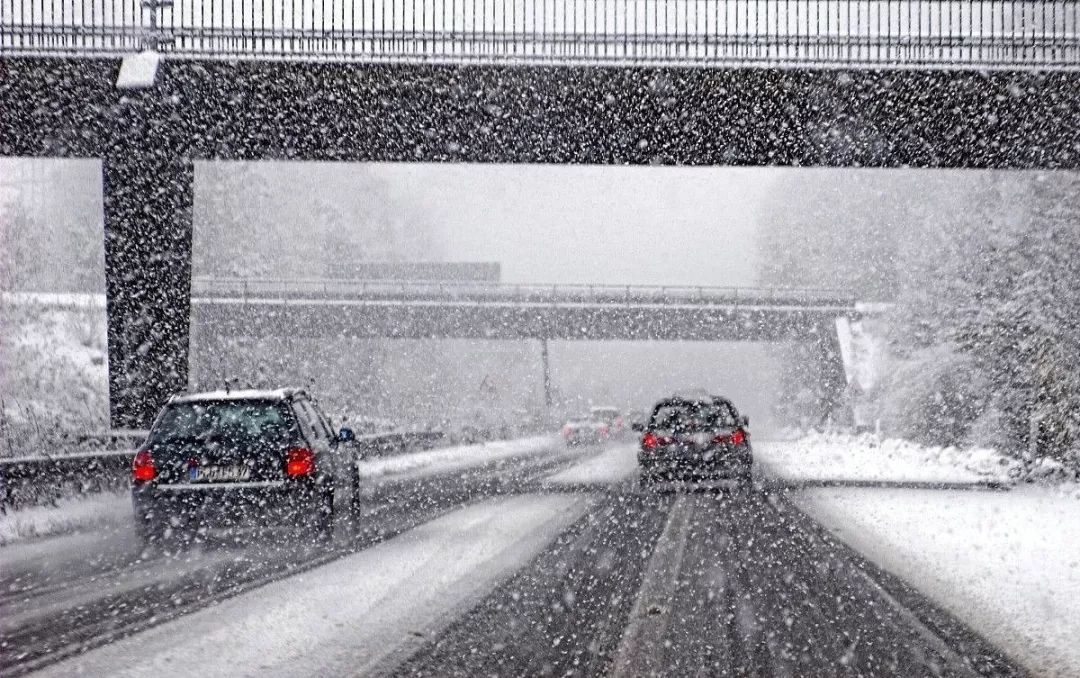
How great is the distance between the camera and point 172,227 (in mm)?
21453

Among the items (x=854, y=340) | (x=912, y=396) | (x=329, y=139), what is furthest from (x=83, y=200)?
(x=329, y=139)

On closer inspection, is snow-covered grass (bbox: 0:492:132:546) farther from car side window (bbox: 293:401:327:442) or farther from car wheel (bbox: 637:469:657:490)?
car wheel (bbox: 637:469:657:490)

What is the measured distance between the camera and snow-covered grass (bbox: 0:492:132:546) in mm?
12934

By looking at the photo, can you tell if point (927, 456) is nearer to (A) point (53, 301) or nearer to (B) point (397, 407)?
(A) point (53, 301)

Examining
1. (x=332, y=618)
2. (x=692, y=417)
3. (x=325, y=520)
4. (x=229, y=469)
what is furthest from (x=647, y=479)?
(x=332, y=618)

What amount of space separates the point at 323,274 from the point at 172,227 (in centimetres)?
6376

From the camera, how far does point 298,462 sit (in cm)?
1134

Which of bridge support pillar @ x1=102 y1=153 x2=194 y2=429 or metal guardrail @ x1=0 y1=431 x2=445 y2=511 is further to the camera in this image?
bridge support pillar @ x1=102 y1=153 x2=194 y2=429

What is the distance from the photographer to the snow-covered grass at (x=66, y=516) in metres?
12.9

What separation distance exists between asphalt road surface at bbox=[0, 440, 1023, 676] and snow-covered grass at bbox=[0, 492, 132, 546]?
0.92 m

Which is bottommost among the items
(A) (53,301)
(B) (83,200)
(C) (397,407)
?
(C) (397,407)

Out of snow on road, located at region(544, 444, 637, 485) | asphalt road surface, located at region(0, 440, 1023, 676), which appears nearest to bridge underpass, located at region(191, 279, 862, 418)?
snow on road, located at region(544, 444, 637, 485)

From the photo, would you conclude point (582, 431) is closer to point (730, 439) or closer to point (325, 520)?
point (730, 439)

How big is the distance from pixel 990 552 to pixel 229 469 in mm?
6746
